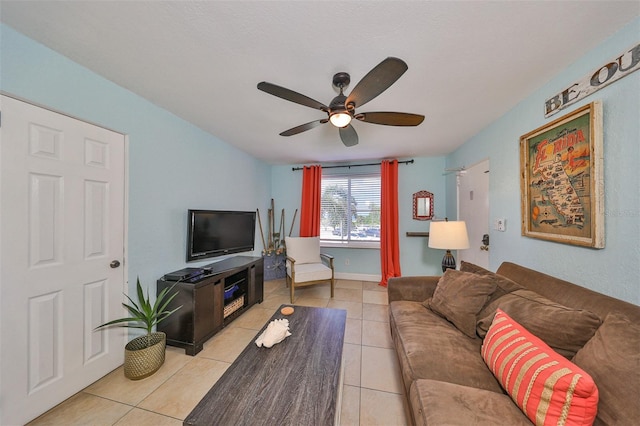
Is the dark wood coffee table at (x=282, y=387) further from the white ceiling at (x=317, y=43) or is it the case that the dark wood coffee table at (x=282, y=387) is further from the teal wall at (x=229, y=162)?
the white ceiling at (x=317, y=43)

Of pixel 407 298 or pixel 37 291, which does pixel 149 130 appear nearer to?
pixel 37 291

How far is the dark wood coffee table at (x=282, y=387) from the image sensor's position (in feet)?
3.01

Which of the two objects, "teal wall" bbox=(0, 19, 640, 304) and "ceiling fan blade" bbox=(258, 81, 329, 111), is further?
"ceiling fan blade" bbox=(258, 81, 329, 111)

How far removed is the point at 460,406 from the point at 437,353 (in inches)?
15.6

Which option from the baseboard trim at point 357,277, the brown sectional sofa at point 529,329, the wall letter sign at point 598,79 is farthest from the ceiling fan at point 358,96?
the baseboard trim at point 357,277

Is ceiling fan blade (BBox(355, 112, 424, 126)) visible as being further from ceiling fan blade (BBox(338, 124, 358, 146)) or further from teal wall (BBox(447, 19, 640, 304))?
teal wall (BBox(447, 19, 640, 304))

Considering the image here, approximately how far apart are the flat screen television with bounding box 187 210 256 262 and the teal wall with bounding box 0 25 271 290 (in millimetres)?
124

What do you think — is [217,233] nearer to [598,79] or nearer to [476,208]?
[476,208]

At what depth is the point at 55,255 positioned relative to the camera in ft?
4.71

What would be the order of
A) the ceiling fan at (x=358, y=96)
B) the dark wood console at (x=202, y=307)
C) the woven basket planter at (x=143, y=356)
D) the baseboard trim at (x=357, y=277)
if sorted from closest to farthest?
1. the ceiling fan at (x=358, y=96)
2. the woven basket planter at (x=143, y=356)
3. the dark wood console at (x=202, y=307)
4. the baseboard trim at (x=357, y=277)

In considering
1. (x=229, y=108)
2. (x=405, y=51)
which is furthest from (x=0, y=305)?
(x=405, y=51)

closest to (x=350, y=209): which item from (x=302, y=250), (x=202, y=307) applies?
(x=302, y=250)

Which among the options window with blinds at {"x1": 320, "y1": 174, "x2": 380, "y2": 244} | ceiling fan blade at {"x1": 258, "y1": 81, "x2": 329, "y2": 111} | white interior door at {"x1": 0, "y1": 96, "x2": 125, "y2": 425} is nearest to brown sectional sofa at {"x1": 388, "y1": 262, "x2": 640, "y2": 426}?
ceiling fan blade at {"x1": 258, "y1": 81, "x2": 329, "y2": 111}

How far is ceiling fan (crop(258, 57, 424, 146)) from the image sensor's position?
112 cm
